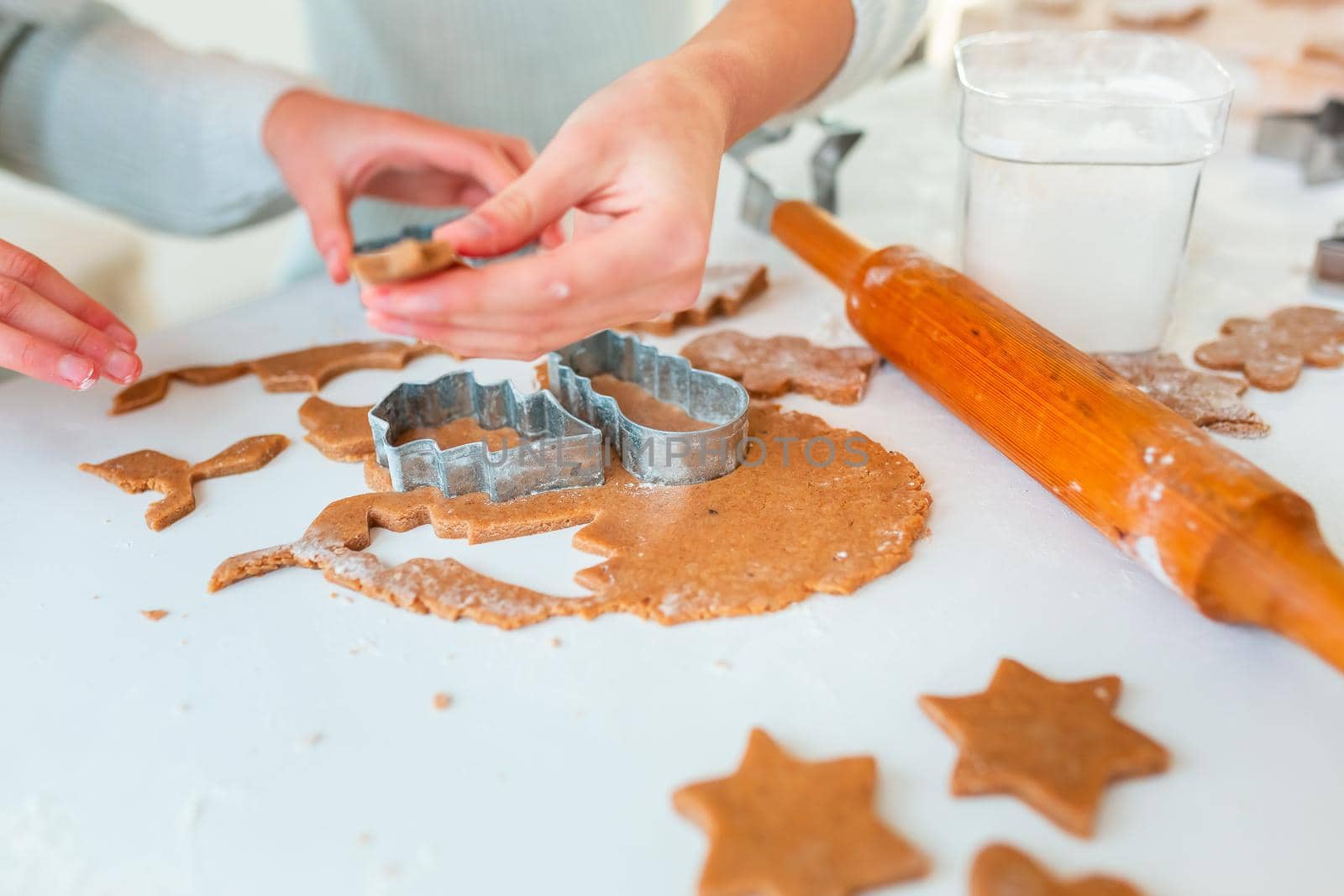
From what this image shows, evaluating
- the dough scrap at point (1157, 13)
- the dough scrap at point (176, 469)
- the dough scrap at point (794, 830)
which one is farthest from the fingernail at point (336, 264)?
the dough scrap at point (1157, 13)

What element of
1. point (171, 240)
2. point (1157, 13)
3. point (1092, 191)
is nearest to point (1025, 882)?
point (1092, 191)

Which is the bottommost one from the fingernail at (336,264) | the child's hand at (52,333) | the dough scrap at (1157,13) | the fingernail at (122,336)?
the fingernail at (336,264)

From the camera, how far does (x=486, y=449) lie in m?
0.84

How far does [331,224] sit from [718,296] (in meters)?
0.49

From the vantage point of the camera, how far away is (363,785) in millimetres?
604

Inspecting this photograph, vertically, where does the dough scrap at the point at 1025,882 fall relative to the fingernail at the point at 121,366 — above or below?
below

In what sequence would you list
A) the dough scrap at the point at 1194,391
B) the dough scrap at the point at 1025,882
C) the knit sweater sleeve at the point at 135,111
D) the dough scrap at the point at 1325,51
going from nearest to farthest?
the dough scrap at the point at 1025,882 → the dough scrap at the point at 1194,391 → the knit sweater sleeve at the point at 135,111 → the dough scrap at the point at 1325,51

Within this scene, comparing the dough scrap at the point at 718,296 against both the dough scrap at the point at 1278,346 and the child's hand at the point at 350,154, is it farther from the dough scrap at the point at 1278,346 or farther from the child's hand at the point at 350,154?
the dough scrap at the point at 1278,346

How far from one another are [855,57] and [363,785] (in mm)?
1059

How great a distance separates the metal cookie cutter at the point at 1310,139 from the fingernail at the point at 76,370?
5.66 ft

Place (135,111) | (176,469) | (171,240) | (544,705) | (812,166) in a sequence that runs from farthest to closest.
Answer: (171,240) < (812,166) < (135,111) < (176,469) < (544,705)

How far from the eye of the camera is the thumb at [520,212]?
0.73m

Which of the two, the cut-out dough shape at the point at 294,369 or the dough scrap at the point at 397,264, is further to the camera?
the cut-out dough shape at the point at 294,369

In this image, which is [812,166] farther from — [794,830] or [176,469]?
[794,830]
